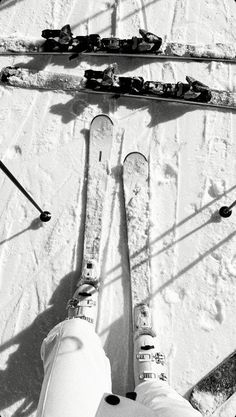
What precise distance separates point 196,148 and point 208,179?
12.7 inches

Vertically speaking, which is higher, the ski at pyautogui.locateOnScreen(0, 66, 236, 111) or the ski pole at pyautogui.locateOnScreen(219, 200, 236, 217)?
the ski at pyautogui.locateOnScreen(0, 66, 236, 111)

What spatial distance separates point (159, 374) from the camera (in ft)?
8.65

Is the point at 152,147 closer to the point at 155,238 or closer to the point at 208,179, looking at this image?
the point at 208,179

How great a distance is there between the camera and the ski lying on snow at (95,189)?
3.07m

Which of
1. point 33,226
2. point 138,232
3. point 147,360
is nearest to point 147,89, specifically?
point 138,232

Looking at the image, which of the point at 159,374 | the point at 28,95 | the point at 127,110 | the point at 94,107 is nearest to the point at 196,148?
the point at 127,110

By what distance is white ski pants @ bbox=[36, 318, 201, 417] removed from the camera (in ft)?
5.94

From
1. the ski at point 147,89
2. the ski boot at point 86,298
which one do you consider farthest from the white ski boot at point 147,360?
the ski at point 147,89

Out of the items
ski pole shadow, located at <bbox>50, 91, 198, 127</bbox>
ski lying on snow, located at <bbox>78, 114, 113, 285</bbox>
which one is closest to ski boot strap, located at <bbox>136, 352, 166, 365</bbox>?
ski lying on snow, located at <bbox>78, 114, 113, 285</bbox>

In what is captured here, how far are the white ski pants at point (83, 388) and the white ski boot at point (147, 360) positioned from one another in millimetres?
259

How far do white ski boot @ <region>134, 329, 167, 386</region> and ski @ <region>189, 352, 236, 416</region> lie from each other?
291 millimetres

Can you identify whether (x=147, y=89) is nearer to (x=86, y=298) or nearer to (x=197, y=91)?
(x=197, y=91)

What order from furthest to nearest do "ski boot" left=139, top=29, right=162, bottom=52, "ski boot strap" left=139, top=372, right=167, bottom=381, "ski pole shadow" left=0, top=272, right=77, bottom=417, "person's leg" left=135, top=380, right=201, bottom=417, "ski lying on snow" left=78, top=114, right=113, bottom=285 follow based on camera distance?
"ski boot" left=139, top=29, right=162, bottom=52, "ski lying on snow" left=78, top=114, right=113, bottom=285, "ski pole shadow" left=0, top=272, right=77, bottom=417, "ski boot strap" left=139, top=372, right=167, bottom=381, "person's leg" left=135, top=380, right=201, bottom=417

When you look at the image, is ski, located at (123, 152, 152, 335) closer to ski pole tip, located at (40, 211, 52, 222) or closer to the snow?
the snow
